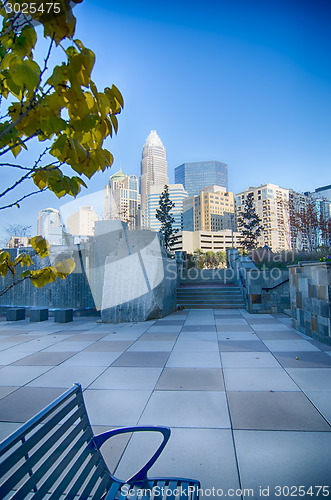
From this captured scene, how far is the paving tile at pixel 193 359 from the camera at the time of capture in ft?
16.3

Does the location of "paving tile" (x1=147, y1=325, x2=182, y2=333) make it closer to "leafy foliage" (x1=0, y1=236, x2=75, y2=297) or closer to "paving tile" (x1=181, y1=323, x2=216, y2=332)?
"paving tile" (x1=181, y1=323, x2=216, y2=332)

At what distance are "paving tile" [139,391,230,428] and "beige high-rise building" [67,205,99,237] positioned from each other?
39.6ft

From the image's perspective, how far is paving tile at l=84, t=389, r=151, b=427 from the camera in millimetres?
3109

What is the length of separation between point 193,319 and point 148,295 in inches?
66.8

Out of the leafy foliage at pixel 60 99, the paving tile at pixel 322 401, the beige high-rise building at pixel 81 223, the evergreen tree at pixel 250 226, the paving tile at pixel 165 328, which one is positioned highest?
the evergreen tree at pixel 250 226

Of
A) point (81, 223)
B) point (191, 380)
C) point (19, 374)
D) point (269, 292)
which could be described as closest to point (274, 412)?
point (191, 380)

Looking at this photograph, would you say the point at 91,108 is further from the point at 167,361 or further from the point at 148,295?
the point at 148,295

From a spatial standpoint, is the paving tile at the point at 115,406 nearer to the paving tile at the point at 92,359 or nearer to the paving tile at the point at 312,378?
the paving tile at the point at 92,359

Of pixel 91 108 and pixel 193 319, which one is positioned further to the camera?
pixel 193 319

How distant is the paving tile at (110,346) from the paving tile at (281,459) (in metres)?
3.79

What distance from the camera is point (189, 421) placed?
3.09 meters

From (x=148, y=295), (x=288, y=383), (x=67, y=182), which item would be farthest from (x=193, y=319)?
(x=67, y=182)

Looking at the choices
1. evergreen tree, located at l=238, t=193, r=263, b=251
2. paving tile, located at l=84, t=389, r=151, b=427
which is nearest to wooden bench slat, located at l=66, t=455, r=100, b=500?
paving tile, located at l=84, t=389, r=151, b=427

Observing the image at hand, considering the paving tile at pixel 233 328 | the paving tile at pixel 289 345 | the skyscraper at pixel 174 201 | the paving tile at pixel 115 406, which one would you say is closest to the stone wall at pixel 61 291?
the paving tile at pixel 233 328
